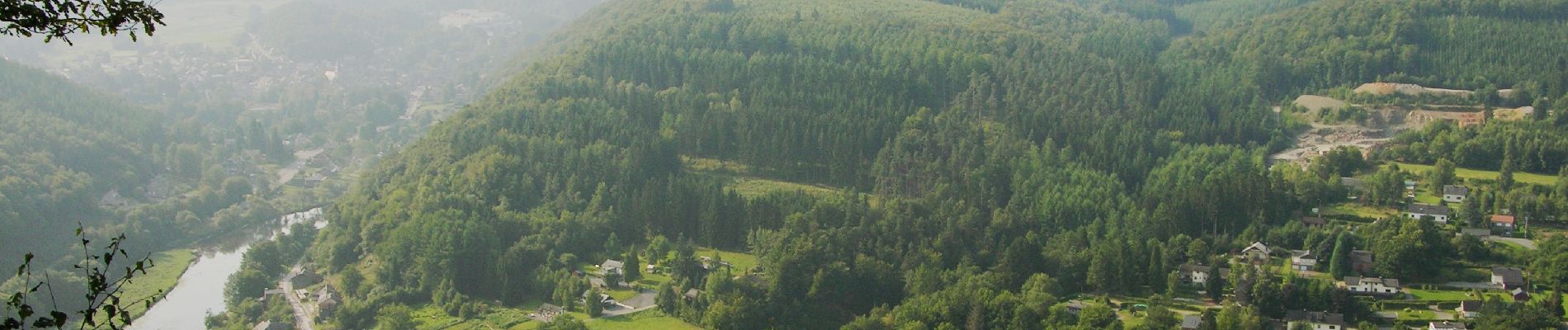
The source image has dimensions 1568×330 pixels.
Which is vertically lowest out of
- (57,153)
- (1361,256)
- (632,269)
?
(57,153)

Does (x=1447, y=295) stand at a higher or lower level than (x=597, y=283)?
higher

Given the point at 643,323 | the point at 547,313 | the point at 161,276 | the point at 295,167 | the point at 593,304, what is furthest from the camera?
the point at 295,167

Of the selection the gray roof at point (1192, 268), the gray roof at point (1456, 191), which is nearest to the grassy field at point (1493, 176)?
the gray roof at point (1456, 191)

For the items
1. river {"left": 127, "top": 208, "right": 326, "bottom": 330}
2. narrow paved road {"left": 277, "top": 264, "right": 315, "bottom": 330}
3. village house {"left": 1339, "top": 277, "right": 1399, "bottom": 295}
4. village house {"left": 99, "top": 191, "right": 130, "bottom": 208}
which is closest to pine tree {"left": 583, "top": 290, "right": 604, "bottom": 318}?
narrow paved road {"left": 277, "top": 264, "right": 315, "bottom": 330}

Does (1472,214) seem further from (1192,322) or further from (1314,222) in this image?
(1192,322)

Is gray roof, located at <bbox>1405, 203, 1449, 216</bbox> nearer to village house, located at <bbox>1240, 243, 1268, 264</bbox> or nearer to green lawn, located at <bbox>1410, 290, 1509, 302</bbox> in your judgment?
village house, located at <bbox>1240, 243, 1268, 264</bbox>

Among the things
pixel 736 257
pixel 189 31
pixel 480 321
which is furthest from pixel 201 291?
pixel 189 31

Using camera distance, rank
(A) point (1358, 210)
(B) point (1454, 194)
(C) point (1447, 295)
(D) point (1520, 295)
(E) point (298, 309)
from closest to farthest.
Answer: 1. (D) point (1520, 295)
2. (C) point (1447, 295)
3. (E) point (298, 309)
4. (A) point (1358, 210)
5. (B) point (1454, 194)
